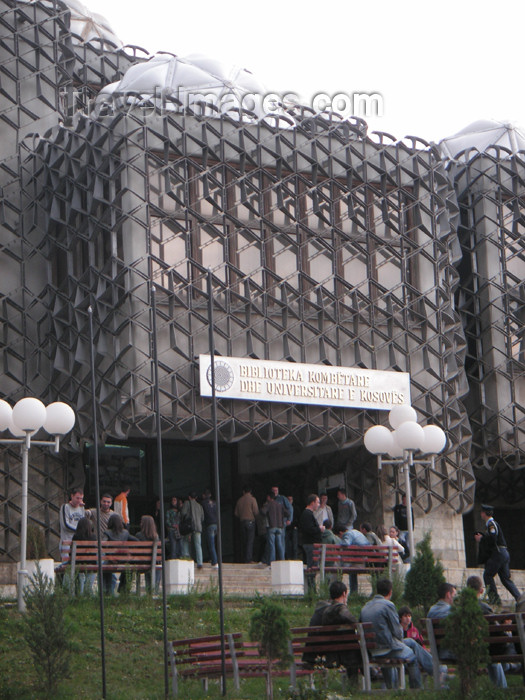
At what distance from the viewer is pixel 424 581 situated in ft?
59.2

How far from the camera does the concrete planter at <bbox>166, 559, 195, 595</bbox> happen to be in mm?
20375

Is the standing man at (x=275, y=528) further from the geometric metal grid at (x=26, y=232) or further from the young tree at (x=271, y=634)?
the young tree at (x=271, y=634)

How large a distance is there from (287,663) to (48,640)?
269 centimetres

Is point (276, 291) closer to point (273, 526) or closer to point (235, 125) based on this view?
point (235, 125)

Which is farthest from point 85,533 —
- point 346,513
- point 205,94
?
point 205,94

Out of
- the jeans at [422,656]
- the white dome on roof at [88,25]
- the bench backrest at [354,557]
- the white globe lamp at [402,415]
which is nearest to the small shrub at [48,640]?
the jeans at [422,656]

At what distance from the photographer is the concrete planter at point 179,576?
802 inches

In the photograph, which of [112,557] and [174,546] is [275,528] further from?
[112,557]

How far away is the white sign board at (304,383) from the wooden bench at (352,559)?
5911mm

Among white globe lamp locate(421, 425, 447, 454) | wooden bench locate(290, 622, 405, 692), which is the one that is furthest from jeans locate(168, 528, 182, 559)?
wooden bench locate(290, 622, 405, 692)

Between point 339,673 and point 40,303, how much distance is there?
51.7 feet

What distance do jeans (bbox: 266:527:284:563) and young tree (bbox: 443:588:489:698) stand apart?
11.2m

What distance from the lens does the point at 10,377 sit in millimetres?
27875

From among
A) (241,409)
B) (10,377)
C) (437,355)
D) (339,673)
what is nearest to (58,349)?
(10,377)
